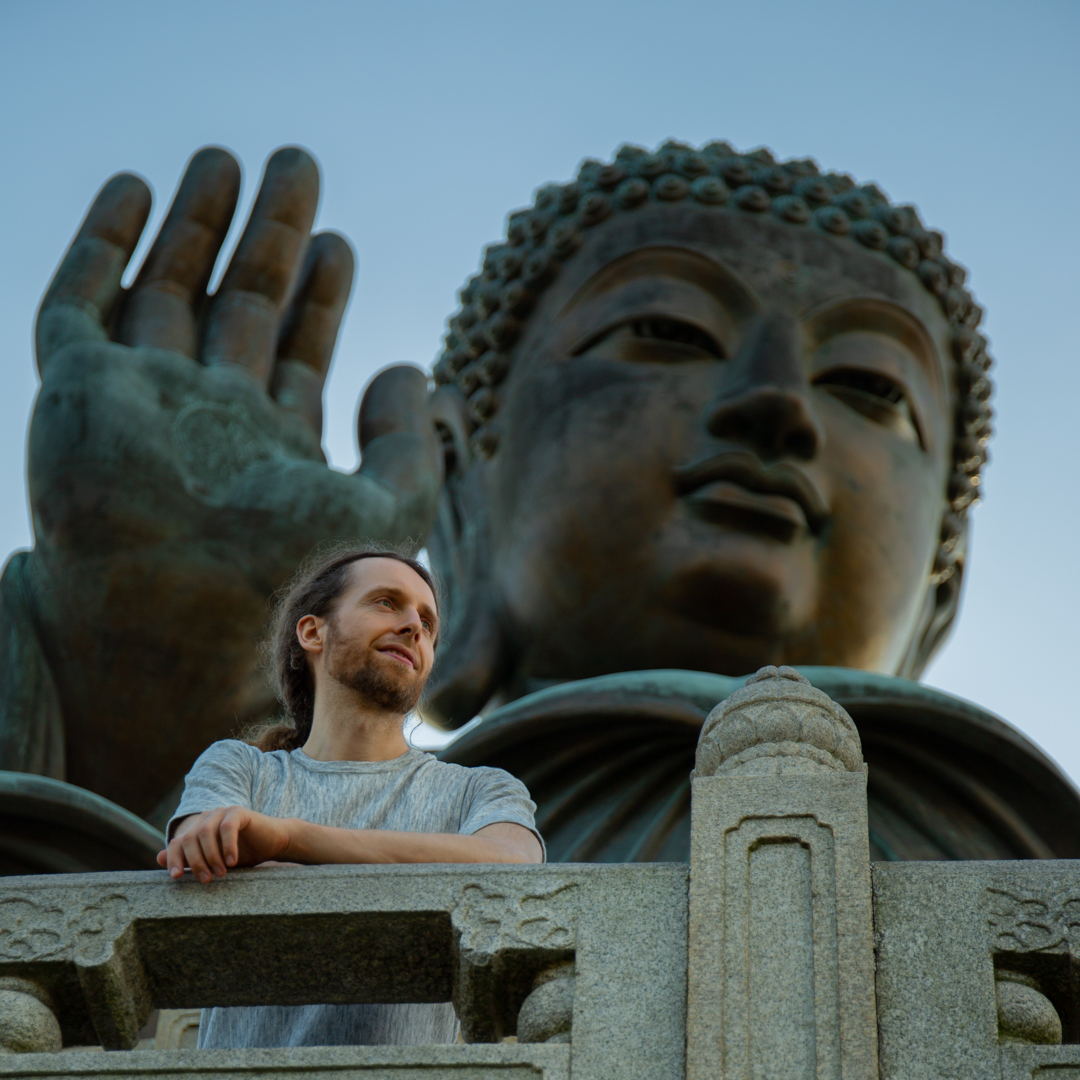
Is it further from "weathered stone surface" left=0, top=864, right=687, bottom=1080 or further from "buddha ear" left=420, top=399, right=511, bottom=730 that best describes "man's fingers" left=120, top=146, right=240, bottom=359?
"weathered stone surface" left=0, top=864, right=687, bottom=1080

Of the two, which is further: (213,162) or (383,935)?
(213,162)

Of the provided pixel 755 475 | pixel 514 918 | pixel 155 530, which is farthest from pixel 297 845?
pixel 755 475

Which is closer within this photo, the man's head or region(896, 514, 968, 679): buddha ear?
the man's head

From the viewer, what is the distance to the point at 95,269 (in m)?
7.97

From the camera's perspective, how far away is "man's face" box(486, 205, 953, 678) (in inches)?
308

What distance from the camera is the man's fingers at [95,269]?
770cm

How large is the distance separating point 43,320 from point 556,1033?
4972 millimetres

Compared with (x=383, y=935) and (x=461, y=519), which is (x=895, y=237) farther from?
(x=383, y=935)

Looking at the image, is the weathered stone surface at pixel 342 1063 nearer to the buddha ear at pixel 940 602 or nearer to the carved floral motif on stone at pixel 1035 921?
the carved floral motif on stone at pixel 1035 921

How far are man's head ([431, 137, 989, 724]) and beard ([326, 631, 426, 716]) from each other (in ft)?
11.6

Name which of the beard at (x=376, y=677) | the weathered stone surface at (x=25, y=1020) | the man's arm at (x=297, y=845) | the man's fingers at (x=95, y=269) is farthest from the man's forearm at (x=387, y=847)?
the man's fingers at (x=95, y=269)

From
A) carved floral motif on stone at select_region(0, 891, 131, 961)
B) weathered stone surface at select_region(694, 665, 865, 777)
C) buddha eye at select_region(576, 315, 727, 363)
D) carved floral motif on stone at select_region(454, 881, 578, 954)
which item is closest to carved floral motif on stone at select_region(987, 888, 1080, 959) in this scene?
weathered stone surface at select_region(694, 665, 865, 777)

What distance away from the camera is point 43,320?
779 cm

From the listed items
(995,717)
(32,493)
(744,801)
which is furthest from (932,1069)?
(32,493)
